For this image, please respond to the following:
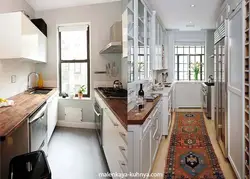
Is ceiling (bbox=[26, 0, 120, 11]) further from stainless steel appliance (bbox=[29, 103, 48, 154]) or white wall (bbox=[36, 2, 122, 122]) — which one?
stainless steel appliance (bbox=[29, 103, 48, 154])

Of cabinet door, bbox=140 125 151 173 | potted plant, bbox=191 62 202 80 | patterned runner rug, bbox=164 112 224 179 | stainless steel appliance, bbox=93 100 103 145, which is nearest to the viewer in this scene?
stainless steel appliance, bbox=93 100 103 145

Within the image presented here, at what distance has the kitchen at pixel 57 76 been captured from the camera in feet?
1.75

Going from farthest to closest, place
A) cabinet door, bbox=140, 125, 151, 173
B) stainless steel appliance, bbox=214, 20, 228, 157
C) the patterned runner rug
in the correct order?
Answer: stainless steel appliance, bbox=214, 20, 228, 157
the patterned runner rug
cabinet door, bbox=140, 125, 151, 173

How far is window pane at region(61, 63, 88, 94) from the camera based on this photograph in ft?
1.75

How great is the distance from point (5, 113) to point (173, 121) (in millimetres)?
1996

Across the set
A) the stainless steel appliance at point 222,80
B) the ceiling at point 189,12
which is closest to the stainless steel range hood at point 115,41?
the ceiling at point 189,12

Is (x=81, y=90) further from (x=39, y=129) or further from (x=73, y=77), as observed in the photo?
(x=39, y=129)

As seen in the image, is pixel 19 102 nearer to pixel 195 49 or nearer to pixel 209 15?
pixel 195 49

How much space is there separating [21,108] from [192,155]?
1.18 metres

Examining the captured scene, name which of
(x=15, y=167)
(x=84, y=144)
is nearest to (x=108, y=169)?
(x=84, y=144)

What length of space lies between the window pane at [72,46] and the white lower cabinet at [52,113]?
0.34 feet

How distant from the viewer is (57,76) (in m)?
0.53

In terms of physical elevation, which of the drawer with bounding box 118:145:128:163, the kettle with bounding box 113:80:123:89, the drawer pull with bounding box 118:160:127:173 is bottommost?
the drawer pull with bounding box 118:160:127:173

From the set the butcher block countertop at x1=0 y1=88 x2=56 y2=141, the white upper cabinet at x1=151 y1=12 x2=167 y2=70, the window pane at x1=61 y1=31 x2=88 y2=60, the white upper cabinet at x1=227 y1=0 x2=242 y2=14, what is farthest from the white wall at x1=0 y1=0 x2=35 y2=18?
the white upper cabinet at x1=151 y1=12 x2=167 y2=70
